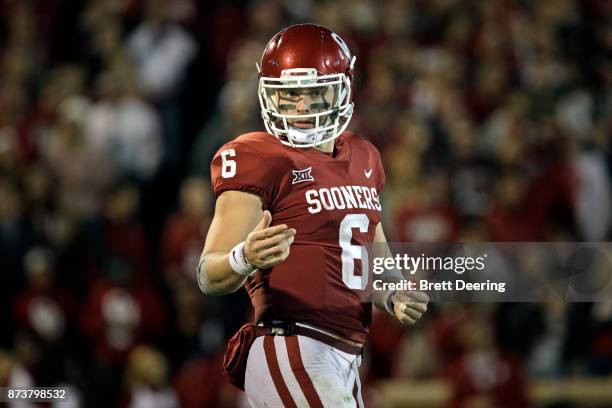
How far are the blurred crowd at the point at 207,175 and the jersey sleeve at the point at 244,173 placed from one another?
4.15 metres

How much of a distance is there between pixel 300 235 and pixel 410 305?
42 centimetres

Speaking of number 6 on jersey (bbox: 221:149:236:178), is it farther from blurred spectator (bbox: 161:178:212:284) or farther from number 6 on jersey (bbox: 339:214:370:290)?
blurred spectator (bbox: 161:178:212:284)

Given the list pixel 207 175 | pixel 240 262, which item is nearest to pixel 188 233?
pixel 207 175

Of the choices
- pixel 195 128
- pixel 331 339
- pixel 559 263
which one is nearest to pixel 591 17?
pixel 195 128

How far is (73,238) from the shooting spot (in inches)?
346

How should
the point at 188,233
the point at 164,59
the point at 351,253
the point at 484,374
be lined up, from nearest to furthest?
the point at 351,253 < the point at 484,374 < the point at 188,233 < the point at 164,59

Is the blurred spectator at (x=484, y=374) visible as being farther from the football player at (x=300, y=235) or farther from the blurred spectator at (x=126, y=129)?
the football player at (x=300, y=235)

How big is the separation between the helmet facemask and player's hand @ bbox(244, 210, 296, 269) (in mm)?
551

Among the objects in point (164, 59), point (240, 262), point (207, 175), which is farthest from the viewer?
point (164, 59)

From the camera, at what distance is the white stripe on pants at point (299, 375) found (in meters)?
3.55

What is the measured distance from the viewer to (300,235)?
3.63m

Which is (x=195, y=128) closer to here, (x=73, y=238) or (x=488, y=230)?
(x=73, y=238)

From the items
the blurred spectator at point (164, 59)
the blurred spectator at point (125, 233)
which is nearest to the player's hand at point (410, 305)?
the blurred spectator at point (125, 233)

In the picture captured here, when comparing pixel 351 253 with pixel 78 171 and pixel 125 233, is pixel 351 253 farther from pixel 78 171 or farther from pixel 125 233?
pixel 78 171
